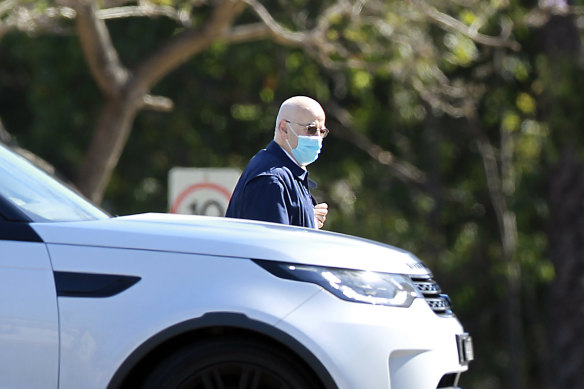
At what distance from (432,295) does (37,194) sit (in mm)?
1532

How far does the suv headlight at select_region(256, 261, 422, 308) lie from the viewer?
4566 mm

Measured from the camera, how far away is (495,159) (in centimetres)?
2017

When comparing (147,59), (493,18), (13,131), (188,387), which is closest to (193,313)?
(188,387)

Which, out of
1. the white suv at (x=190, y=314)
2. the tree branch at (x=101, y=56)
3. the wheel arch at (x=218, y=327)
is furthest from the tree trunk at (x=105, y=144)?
the wheel arch at (x=218, y=327)

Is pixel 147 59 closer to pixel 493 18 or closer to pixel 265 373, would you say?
pixel 493 18

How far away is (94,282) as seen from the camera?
4.52 m

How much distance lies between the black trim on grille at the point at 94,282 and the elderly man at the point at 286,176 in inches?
45.6

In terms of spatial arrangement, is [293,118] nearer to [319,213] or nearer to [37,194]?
[319,213]

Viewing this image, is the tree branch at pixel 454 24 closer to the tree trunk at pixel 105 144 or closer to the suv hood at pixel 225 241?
the tree trunk at pixel 105 144

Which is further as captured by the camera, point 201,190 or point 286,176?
point 201,190

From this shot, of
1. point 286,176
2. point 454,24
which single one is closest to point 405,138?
point 454,24

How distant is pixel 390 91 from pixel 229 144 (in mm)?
2371

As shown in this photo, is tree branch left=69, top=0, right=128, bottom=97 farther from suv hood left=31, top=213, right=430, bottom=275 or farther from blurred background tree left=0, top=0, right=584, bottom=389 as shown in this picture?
suv hood left=31, top=213, right=430, bottom=275

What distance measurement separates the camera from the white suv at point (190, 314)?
4.46m
